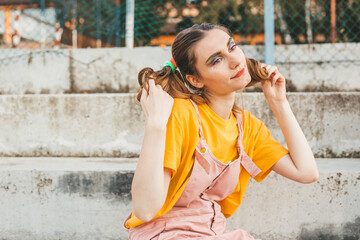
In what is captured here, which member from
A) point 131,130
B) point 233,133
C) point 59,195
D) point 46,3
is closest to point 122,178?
point 59,195

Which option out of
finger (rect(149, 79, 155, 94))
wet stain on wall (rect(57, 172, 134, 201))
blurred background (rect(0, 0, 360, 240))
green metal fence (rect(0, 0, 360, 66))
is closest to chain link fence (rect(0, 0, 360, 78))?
green metal fence (rect(0, 0, 360, 66))

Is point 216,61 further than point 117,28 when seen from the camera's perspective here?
No

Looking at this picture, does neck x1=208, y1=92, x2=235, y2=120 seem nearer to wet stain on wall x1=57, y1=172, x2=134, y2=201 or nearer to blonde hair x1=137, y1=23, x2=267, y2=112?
blonde hair x1=137, y1=23, x2=267, y2=112

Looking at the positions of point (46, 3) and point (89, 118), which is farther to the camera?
point (46, 3)

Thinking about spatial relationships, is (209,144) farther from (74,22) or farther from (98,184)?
(74,22)

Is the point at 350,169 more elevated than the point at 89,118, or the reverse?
the point at 89,118

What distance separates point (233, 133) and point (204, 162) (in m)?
0.21

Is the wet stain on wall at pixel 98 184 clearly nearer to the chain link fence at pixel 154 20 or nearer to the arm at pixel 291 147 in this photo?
the arm at pixel 291 147

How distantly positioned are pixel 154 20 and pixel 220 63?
4.68 m

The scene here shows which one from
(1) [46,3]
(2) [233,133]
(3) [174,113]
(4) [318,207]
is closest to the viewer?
(3) [174,113]

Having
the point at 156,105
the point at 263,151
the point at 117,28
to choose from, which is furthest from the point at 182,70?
the point at 117,28

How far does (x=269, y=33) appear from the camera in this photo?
3.34m

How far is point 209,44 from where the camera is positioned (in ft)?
4.88

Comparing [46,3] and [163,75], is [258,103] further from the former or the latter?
[46,3]
